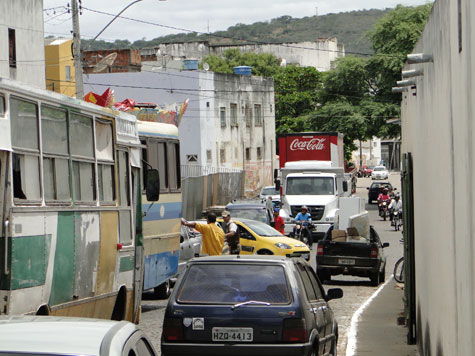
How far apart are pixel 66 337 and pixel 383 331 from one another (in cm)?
1177

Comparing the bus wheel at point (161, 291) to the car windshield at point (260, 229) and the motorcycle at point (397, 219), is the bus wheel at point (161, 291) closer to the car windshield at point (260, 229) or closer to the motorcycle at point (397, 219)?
the car windshield at point (260, 229)

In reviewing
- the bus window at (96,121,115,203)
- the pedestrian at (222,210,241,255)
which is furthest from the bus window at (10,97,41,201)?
the pedestrian at (222,210,241,255)

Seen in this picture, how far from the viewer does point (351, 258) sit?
79.4 ft

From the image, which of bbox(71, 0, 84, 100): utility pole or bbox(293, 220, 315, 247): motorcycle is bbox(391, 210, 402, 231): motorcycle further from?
bbox(71, 0, 84, 100): utility pole

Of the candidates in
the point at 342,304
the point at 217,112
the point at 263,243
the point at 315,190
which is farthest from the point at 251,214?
the point at 217,112

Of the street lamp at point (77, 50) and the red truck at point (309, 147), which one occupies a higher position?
the street lamp at point (77, 50)

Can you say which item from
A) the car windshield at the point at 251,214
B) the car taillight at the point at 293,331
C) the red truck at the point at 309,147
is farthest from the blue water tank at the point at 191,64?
the car taillight at the point at 293,331

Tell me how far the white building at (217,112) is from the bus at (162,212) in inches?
1386

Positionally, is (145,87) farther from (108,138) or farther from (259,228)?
(108,138)

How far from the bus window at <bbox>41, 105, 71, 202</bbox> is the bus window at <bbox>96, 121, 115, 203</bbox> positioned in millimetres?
1329

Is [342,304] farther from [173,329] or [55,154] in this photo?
[55,154]

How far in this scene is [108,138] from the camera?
40.7ft

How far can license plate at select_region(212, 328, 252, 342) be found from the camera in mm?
10031

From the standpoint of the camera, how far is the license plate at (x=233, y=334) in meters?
10.0
